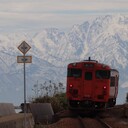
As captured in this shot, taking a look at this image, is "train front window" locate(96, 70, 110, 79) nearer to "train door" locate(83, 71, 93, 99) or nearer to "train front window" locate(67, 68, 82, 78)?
"train door" locate(83, 71, 93, 99)

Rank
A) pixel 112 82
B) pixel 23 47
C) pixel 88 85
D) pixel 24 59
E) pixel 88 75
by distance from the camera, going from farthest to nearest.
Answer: pixel 112 82
pixel 88 75
pixel 88 85
pixel 23 47
pixel 24 59

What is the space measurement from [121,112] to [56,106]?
4604 millimetres

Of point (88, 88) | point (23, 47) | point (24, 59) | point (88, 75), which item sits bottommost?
point (88, 88)

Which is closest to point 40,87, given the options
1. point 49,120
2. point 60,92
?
point 60,92

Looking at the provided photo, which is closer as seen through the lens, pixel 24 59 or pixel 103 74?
pixel 24 59

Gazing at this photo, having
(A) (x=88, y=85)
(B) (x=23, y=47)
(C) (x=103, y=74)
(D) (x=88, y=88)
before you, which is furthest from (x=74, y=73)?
(B) (x=23, y=47)

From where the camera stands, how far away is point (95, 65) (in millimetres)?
36625

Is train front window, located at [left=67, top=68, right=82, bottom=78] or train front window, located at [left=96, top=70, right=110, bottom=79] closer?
train front window, located at [left=96, top=70, right=110, bottom=79]

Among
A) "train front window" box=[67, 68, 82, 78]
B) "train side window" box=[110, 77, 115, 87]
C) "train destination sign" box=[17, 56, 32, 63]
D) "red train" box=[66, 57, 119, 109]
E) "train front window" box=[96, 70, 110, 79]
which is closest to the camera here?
"train destination sign" box=[17, 56, 32, 63]

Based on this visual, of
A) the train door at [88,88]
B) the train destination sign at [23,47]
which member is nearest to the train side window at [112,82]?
the train door at [88,88]

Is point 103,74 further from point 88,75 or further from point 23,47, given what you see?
point 23,47

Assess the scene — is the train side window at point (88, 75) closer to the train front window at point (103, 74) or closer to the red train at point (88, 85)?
the red train at point (88, 85)

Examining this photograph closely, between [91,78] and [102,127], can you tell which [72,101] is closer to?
[91,78]

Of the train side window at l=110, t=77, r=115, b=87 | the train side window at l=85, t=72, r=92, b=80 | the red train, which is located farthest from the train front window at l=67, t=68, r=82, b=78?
the train side window at l=110, t=77, r=115, b=87
